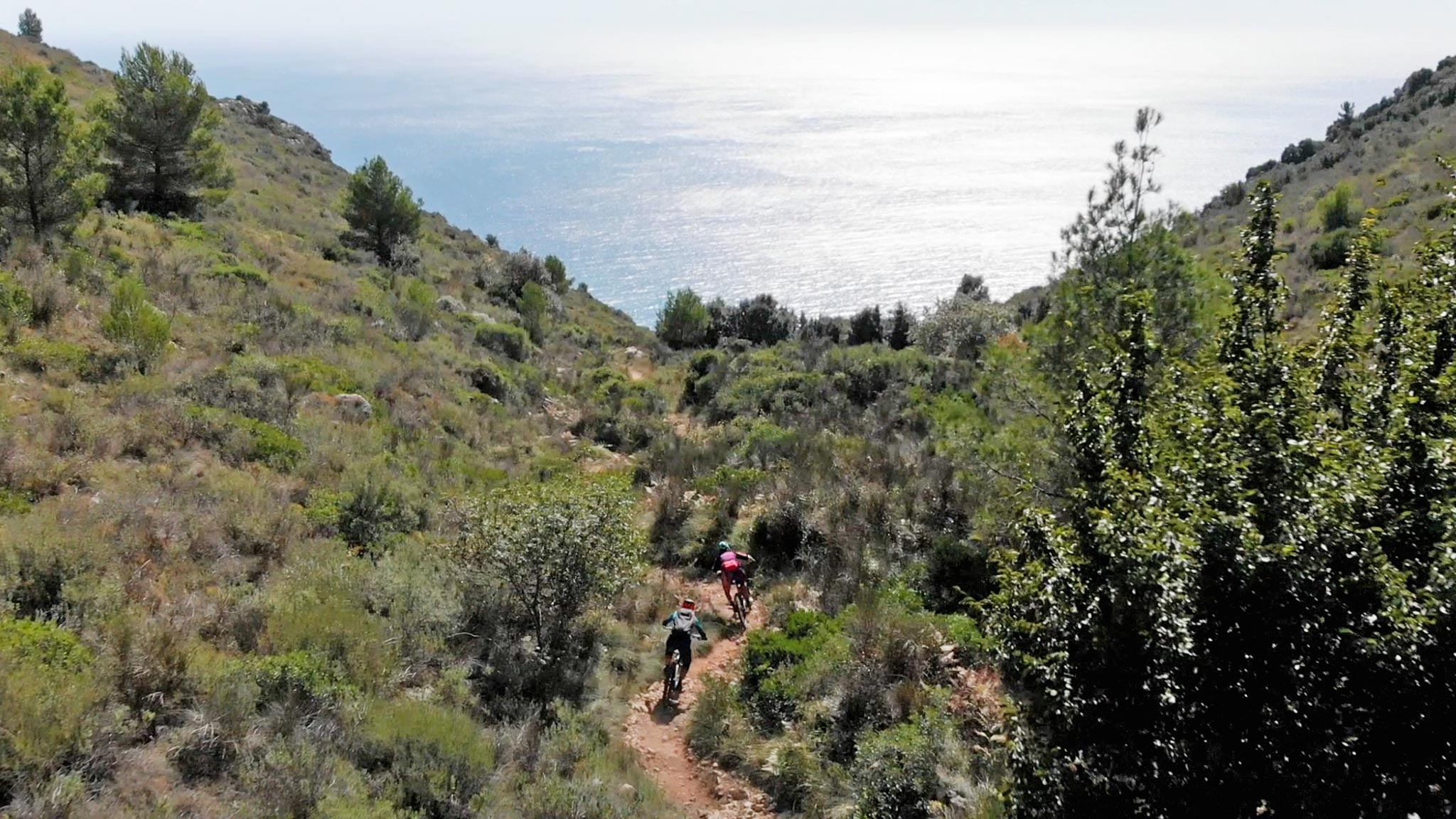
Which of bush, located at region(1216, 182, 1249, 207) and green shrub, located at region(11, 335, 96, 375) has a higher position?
bush, located at region(1216, 182, 1249, 207)

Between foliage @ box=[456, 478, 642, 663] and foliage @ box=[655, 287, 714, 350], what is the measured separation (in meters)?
28.4

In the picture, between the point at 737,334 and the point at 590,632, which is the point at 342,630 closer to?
the point at 590,632

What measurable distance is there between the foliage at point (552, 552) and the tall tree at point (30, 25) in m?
77.0

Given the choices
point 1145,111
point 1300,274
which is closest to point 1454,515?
point 1145,111

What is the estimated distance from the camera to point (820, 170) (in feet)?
296

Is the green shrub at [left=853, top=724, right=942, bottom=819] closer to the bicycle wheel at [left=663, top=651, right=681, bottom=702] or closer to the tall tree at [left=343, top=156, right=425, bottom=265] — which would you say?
the bicycle wheel at [left=663, top=651, right=681, bottom=702]

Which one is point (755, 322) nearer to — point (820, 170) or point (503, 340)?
point (503, 340)

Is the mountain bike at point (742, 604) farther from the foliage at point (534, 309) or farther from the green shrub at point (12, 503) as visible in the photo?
the foliage at point (534, 309)

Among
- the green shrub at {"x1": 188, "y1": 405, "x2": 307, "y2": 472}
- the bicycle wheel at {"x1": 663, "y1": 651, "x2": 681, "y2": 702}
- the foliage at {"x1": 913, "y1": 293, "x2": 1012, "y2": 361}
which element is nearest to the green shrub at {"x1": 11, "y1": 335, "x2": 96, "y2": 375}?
the green shrub at {"x1": 188, "y1": 405, "x2": 307, "y2": 472}

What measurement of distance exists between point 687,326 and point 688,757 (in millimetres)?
30740

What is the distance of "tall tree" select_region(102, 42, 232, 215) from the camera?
76.2 feet

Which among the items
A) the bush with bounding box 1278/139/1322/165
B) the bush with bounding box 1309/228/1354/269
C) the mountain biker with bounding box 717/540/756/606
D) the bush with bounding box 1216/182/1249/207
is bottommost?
the mountain biker with bounding box 717/540/756/606

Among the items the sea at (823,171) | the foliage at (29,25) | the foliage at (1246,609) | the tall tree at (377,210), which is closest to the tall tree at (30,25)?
the foliage at (29,25)

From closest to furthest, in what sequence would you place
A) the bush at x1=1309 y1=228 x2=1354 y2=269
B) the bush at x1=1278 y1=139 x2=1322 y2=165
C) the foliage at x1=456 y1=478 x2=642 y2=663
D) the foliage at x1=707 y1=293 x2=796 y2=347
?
the foliage at x1=456 y1=478 x2=642 y2=663 → the bush at x1=1309 y1=228 x2=1354 y2=269 → the foliage at x1=707 y1=293 x2=796 y2=347 → the bush at x1=1278 y1=139 x2=1322 y2=165
